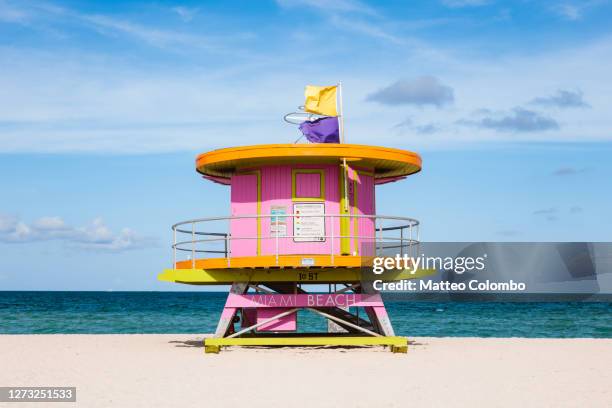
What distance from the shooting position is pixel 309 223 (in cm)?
2148

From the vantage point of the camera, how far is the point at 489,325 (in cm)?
6106

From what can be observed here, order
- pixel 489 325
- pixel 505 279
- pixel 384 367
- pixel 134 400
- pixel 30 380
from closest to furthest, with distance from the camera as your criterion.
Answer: pixel 134 400 < pixel 30 380 < pixel 384 367 < pixel 489 325 < pixel 505 279

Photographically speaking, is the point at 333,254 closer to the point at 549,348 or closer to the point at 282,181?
the point at 282,181

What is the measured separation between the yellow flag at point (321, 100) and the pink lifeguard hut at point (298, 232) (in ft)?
5.80

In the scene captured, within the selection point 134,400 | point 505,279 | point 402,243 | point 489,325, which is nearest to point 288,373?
point 134,400

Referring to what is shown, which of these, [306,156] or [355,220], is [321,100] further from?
[355,220]

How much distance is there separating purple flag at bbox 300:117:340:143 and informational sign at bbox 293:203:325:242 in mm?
2222

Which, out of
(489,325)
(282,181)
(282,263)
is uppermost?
(282,181)

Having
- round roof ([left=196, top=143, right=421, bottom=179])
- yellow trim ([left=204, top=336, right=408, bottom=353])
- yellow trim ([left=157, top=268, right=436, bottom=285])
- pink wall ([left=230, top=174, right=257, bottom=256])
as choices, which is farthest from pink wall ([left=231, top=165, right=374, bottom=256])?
yellow trim ([left=204, top=336, right=408, bottom=353])

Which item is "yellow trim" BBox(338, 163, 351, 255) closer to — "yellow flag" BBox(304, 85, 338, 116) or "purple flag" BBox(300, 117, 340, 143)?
"purple flag" BBox(300, 117, 340, 143)

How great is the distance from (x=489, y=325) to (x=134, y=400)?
5062cm

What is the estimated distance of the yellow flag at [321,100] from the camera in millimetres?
22953

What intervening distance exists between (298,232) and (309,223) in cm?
36

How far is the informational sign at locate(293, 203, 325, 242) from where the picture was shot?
21.4 m
